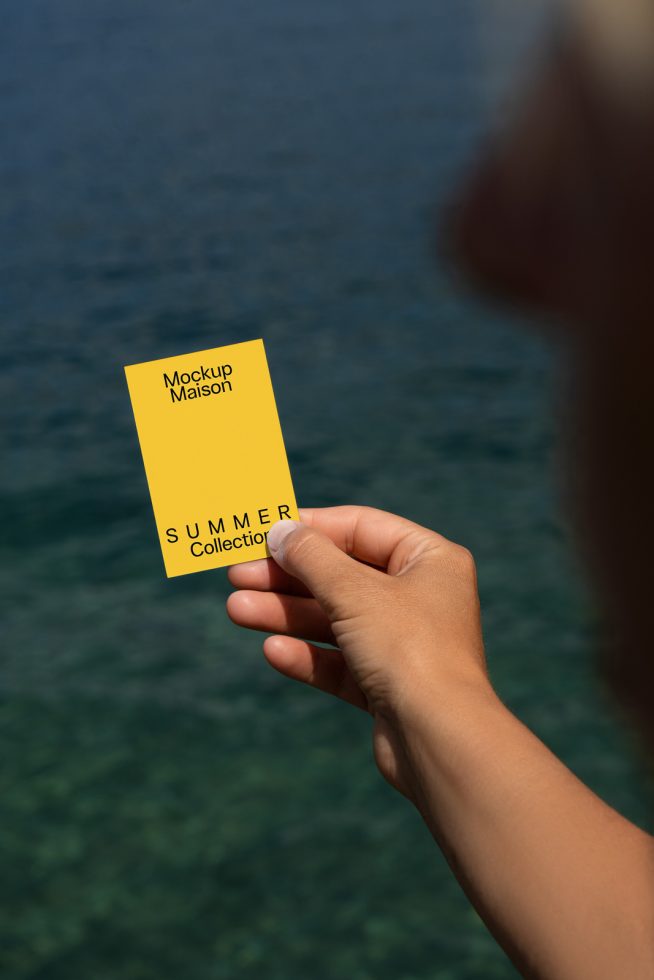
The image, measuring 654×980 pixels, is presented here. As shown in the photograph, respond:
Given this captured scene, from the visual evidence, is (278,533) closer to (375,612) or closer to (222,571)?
(375,612)

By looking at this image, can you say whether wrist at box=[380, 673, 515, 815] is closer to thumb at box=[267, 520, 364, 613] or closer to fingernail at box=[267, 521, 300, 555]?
thumb at box=[267, 520, 364, 613]

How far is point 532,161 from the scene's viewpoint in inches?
13.8

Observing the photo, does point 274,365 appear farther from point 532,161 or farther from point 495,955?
point 532,161

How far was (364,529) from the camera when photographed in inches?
69.4

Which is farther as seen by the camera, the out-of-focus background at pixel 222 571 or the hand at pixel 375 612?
the out-of-focus background at pixel 222 571

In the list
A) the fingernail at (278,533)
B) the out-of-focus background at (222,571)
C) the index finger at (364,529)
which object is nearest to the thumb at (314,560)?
the fingernail at (278,533)

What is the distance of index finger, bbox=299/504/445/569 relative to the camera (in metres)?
1.73

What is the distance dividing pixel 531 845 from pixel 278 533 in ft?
2.12

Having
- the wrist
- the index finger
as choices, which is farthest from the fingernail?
the wrist

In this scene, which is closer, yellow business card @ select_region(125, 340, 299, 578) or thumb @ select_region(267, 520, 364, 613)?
thumb @ select_region(267, 520, 364, 613)

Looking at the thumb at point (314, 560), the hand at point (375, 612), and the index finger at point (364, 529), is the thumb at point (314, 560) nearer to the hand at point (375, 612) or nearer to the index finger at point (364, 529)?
the hand at point (375, 612)

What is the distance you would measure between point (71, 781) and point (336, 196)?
23.1 ft

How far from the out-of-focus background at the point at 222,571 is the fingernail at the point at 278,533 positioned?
62cm

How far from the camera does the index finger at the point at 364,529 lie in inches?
68.1
